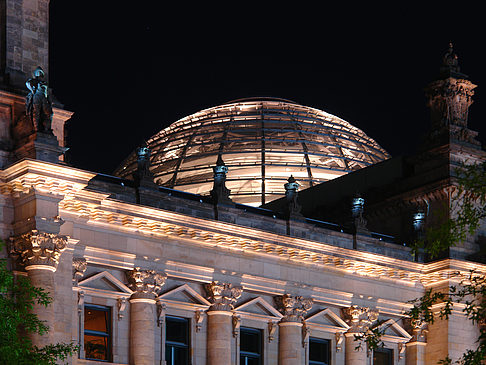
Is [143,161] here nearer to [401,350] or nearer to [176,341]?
[176,341]

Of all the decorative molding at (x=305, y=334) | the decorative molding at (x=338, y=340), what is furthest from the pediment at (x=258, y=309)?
the decorative molding at (x=338, y=340)

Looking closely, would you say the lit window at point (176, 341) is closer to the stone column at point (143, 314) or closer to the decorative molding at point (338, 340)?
the stone column at point (143, 314)

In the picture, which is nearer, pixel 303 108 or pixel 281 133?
pixel 281 133

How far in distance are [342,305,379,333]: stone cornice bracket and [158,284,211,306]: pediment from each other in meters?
7.80

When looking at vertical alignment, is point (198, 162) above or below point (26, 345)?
above

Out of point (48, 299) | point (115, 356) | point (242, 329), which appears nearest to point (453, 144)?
point (242, 329)

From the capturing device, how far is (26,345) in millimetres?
36094

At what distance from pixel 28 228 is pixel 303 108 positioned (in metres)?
41.6

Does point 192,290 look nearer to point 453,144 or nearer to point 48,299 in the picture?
point 48,299

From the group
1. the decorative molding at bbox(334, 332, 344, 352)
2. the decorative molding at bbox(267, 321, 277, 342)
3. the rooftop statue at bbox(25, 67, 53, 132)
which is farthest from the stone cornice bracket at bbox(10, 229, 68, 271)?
the decorative molding at bbox(334, 332, 344, 352)

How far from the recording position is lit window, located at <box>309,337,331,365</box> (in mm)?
53812

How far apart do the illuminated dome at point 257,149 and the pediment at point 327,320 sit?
18.8 meters

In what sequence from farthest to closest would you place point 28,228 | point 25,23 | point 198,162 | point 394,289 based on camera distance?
point 198,162, point 394,289, point 25,23, point 28,228

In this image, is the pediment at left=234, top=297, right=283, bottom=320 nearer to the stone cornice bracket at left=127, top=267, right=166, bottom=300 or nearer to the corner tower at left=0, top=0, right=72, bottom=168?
the stone cornice bracket at left=127, top=267, right=166, bottom=300
